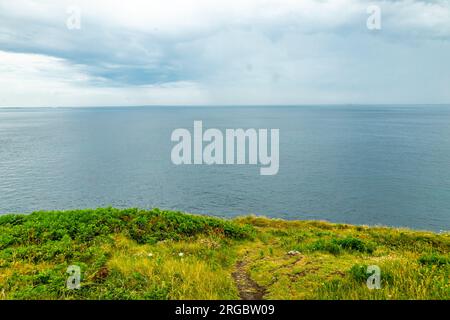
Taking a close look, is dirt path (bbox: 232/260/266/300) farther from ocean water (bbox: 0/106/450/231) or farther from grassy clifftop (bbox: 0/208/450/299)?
ocean water (bbox: 0/106/450/231)

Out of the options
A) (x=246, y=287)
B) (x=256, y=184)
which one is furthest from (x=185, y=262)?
(x=256, y=184)

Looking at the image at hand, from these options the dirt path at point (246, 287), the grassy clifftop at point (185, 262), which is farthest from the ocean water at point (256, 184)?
the dirt path at point (246, 287)

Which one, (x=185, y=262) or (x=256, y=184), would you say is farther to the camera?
(x=256, y=184)

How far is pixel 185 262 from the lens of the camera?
1126 centimetres

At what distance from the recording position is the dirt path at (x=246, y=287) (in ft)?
29.8

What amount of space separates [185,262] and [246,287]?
8.77 feet

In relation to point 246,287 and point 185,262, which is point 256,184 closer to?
point 185,262

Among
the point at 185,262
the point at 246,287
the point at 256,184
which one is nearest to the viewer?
the point at 246,287

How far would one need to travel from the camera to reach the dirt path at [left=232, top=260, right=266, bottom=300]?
358 inches

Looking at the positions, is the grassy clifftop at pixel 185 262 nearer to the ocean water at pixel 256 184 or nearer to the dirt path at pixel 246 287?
the dirt path at pixel 246 287

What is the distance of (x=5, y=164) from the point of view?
96688mm

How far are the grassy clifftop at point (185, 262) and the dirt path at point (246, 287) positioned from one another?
4 cm

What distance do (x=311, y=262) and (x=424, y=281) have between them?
4.15m

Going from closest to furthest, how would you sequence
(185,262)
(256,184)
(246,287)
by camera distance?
(246,287)
(185,262)
(256,184)
